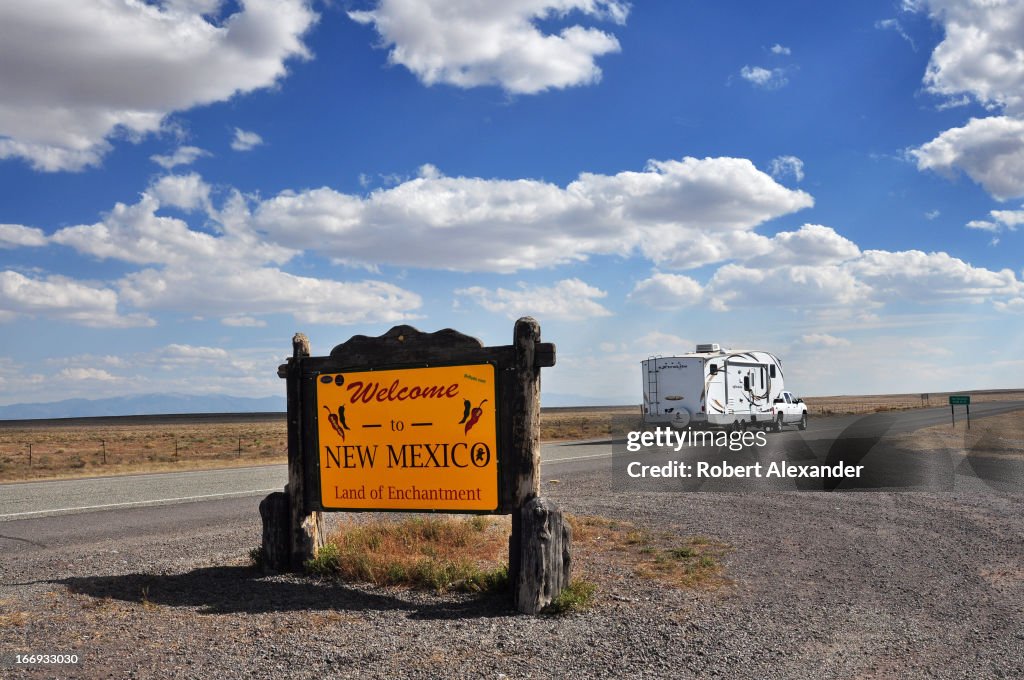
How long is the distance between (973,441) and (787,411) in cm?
808

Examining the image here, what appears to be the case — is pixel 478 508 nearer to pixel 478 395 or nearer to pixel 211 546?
pixel 478 395

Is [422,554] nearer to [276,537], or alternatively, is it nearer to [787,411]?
[276,537]

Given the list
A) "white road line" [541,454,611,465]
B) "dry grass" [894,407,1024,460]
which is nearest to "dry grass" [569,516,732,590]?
"white road line" [541,454,611,465]

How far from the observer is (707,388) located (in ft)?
88.4

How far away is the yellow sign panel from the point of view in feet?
23.9

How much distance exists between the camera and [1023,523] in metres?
10.4

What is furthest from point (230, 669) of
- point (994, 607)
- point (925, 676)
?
point (994, 607)

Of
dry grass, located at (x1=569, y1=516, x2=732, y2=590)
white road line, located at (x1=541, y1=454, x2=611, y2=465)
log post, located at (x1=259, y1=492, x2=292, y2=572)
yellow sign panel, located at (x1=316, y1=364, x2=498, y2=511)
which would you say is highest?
yellow sign panel, located at (x1=316, y1=364, x2=498, y2=511)

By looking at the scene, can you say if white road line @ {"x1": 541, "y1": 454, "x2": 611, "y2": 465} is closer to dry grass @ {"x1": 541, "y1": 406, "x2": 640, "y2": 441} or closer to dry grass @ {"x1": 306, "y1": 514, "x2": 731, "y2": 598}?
dry grass @ {"x1": 306, "y1": 514, "x2": 731, "y2": 598}

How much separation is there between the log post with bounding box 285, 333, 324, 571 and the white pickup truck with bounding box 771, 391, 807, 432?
83.1 ft

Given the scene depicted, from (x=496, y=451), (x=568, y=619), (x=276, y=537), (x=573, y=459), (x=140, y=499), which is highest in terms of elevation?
(x=496, y=451)

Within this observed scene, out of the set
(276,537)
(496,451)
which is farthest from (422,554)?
(496,451)

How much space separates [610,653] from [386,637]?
1.52 metres

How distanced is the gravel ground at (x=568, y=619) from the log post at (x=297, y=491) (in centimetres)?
37
